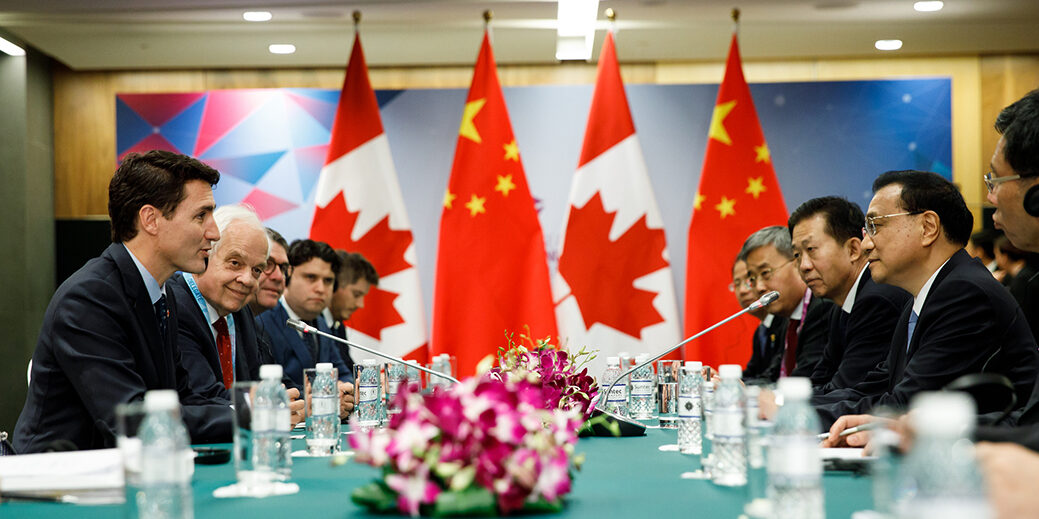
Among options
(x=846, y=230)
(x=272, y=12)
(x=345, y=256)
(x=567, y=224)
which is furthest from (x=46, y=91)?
(x=846, y=230)

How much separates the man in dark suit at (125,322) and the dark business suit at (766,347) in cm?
291

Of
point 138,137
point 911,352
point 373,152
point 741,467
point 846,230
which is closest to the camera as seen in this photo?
point 741,467

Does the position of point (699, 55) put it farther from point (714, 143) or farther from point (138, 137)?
point (138, 137)

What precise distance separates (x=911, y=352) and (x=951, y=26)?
3852 millimetres

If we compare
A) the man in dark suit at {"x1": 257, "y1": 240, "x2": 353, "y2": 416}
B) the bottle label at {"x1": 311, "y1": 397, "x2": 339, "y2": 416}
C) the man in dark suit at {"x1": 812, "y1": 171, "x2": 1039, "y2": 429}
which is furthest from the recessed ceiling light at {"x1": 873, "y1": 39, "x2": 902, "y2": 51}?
the bottle label at {"x1": 311, "y1": 397, "x2": 339, "y2": 416}

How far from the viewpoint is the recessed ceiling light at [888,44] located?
624 cm

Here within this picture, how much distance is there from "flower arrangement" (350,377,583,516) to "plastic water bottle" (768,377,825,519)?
33cm

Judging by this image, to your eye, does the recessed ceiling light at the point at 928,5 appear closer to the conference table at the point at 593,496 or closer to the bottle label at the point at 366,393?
the bottle label at the point at 366,393

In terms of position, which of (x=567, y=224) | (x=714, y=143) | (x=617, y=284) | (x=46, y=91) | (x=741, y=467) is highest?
(x=46, y=91)

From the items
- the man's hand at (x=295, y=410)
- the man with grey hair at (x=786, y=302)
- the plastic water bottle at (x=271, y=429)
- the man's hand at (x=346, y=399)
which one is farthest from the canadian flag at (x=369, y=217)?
the plastic water bottle at (x=271, y=429)

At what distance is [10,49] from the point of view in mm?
6148

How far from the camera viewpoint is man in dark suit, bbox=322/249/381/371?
5590 mm

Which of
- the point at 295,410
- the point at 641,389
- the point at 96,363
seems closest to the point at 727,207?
the point at 641,389

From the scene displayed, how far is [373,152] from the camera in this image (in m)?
5.96
